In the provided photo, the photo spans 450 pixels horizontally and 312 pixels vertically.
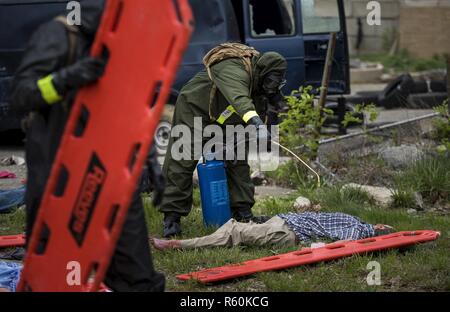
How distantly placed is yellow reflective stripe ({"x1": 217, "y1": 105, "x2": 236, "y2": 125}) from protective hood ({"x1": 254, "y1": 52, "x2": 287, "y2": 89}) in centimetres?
29

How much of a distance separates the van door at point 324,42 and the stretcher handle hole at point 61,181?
27.1 ft

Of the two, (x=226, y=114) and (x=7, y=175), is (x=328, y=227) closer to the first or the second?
(x=226, y=114)

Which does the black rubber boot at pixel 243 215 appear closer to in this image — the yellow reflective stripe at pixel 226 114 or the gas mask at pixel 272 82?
the yellow reflective stripe at pixel 226 114

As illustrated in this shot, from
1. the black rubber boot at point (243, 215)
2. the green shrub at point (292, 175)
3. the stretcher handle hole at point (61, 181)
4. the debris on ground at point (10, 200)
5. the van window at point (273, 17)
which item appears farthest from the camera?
the van window at point (273, 17)

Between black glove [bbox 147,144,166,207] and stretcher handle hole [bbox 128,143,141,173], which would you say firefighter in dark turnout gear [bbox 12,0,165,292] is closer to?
black glove [bbox 147,144,166,207]

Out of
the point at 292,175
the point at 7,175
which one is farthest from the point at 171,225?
the point at 7,175

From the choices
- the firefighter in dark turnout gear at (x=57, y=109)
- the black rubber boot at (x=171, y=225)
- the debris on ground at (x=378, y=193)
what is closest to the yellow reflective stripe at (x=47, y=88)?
the firefighter in dark turnout gear at (x=57, y=109)

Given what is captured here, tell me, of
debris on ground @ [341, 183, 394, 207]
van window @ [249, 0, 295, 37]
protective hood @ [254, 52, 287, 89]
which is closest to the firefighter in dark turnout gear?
protective hood @ [254, 52, 287, 89]

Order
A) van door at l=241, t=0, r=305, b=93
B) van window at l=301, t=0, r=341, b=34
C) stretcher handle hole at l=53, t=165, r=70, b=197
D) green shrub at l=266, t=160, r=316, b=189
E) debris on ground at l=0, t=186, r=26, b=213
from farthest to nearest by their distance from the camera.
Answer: van window at l=301, t=0, r=341, b=34
van door at l=241, t=0, r=305, b=93
green shrub at l=266, t=160, r=316, b=189
debris on ground at l=0, t=186, r=26, b=213
stretcher handle hole at l=53, t=165, r=70, b=197

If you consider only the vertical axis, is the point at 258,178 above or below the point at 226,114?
below

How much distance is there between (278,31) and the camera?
1198 cm

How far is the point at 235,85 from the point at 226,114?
43cm

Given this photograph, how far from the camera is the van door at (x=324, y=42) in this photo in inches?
481

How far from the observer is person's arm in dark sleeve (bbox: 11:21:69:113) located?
4148 mm
